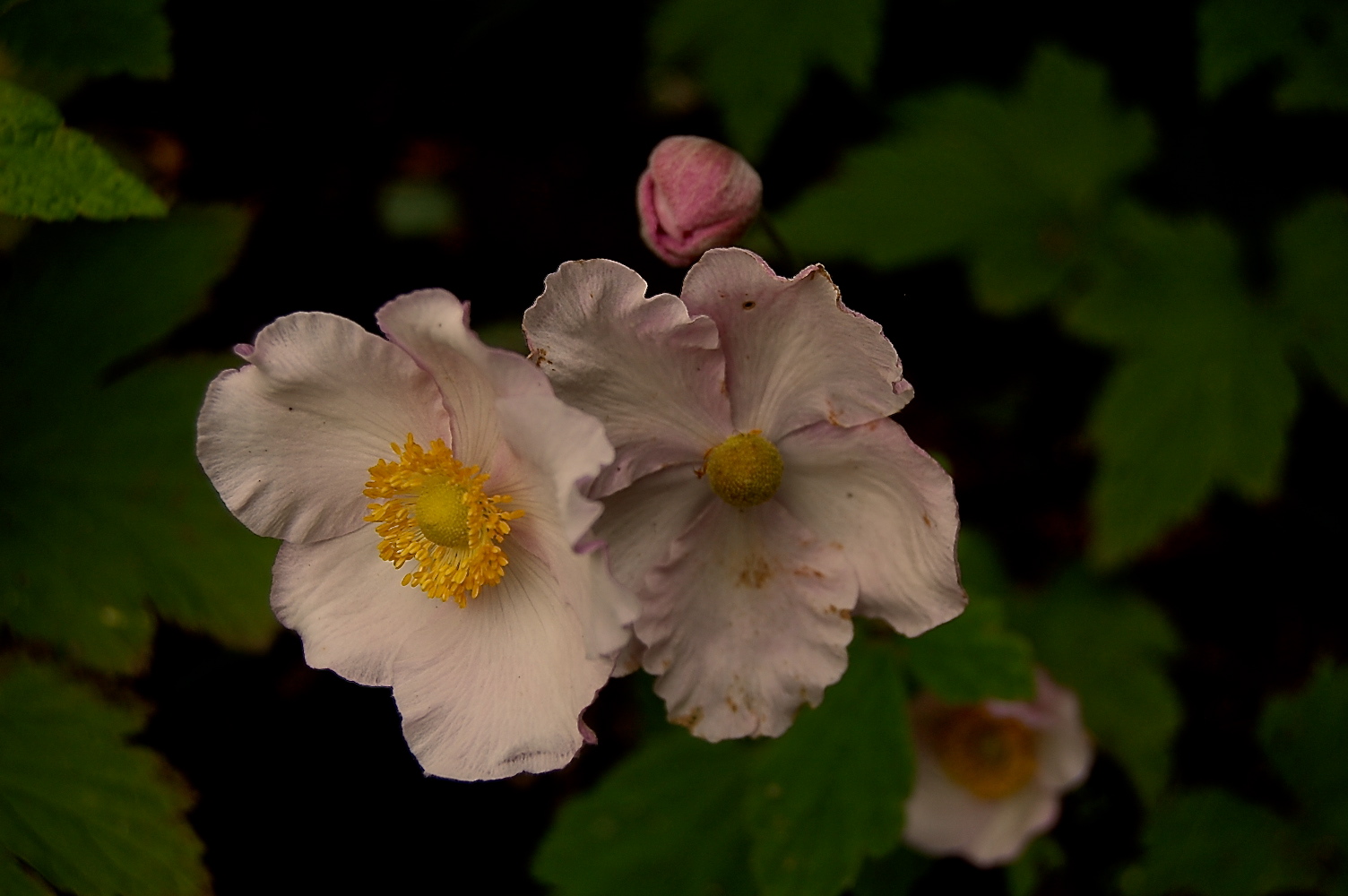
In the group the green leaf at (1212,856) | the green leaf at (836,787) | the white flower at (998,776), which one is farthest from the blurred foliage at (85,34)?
the green leaf at (1212,856)

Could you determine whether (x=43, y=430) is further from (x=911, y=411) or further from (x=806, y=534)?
(x=911, y=411)

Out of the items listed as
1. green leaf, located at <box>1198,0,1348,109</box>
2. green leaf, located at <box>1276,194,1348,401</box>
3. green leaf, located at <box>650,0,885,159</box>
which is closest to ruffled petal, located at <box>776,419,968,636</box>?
green leaf, located at <box>650,0,885,159</box>

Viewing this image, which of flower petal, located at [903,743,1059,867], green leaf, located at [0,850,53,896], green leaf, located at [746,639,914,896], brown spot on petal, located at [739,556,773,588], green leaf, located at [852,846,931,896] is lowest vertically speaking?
green leaf, located at [852,846,931,896]

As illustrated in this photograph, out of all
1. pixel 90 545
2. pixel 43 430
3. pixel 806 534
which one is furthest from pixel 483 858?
pixel 806 534

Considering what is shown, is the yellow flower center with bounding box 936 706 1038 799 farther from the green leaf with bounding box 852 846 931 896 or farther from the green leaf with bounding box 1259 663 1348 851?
the green leaf with bounding box 1259 663 1348 851

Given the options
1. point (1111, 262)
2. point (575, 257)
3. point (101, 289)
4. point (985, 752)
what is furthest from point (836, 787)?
point (101, 289)

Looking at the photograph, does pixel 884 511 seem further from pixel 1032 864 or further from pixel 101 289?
pixel 101 289
